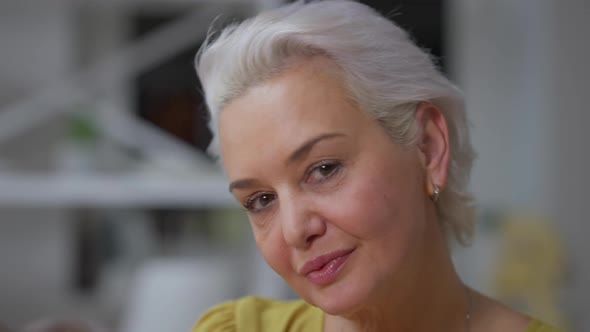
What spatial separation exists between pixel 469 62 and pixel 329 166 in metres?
2.23

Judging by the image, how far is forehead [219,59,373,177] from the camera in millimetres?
772

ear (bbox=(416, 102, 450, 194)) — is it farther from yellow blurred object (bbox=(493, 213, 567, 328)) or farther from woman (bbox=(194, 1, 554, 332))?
yellow blurred object (bbox=(493, 213, 567, 328))

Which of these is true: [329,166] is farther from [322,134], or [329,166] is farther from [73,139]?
[73,139]

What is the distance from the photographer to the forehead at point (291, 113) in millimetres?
772

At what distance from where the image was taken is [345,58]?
0.81 meters

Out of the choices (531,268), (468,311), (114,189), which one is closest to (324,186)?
(468,311)

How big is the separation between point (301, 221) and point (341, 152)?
0.08 metres

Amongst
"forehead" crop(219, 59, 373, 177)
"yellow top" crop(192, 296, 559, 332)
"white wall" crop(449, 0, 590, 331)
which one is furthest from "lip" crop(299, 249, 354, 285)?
"white wall" crop(449, 0, 590, 331)

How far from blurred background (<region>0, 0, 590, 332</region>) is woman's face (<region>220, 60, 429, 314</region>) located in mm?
1542

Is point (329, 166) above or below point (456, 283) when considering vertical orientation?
above

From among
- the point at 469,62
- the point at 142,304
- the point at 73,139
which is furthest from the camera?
the point at 469,62

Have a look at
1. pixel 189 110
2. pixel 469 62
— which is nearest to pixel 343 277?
pixel 189 110

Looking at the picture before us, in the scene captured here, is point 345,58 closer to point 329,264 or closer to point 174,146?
point 329,264

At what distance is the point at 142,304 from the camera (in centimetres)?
180
